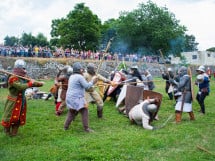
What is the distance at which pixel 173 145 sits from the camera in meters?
7.45

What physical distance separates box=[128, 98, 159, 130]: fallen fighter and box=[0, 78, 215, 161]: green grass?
22 cm

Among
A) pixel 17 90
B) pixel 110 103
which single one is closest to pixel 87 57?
pixel 110 103

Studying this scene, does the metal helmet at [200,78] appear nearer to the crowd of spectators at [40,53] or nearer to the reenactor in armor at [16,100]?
the reenactor in armor at [16,100]

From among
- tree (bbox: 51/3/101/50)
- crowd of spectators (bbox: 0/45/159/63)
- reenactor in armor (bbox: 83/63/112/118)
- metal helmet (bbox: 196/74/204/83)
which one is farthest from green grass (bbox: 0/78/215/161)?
tree (bbox: 51/3/101/50)

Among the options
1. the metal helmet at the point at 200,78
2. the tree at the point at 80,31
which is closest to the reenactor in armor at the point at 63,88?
the metal helmet at the point at 200,78

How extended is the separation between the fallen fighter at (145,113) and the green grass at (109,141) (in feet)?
0.71

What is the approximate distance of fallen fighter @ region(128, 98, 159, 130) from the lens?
9.20 meters

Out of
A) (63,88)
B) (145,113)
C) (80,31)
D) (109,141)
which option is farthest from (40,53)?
(109,141)

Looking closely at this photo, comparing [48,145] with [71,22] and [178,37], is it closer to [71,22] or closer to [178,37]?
[71,22]

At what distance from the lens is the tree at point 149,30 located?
54281 millimetres

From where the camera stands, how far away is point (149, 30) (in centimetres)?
5525

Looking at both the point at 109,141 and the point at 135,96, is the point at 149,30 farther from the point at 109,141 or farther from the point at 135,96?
the point at 109,141

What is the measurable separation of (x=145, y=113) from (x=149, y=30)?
47230 millimetres

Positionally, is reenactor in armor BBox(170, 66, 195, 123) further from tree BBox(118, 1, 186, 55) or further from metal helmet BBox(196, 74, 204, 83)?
tree BBox(118, 1, 186, 55)
